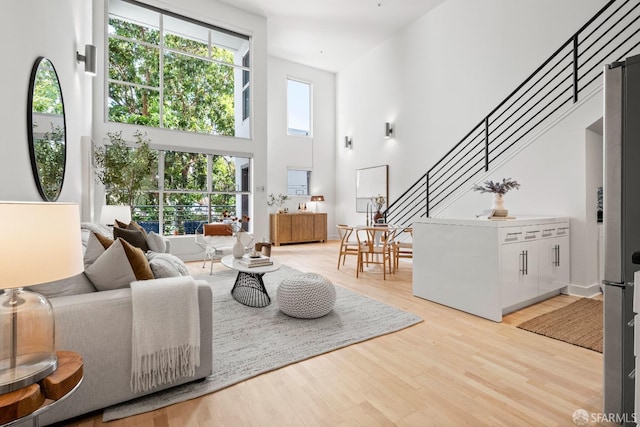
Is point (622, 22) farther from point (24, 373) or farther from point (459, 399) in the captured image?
point (24, 373)

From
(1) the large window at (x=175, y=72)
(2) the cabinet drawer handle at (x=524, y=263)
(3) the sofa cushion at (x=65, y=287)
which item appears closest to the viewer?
(3) the sofa cushion at (x=65, y=287)

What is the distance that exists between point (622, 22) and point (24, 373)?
609cm

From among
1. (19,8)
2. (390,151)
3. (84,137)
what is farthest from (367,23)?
(19,8)

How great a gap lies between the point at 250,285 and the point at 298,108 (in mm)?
6979

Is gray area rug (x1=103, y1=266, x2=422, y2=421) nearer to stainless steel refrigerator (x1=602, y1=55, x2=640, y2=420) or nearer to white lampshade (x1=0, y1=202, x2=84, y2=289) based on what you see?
white lampshade (x1=0, y1=202, x2=84, y2=289)

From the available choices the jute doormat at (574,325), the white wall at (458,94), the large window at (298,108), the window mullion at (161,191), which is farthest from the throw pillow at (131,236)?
the large window at (298,108)

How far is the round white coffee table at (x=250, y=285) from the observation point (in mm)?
3387

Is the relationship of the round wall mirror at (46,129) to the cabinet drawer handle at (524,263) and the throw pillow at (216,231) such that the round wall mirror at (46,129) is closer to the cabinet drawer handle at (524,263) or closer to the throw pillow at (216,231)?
the throw pillow at (216,231)

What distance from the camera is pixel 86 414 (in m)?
1.71

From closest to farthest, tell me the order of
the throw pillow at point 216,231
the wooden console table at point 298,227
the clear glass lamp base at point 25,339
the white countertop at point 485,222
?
the clear glass lamp base at point 25,339
the white countertop at point 485,222
the throw pillow at point 216,231
the wooden console table at point 298,227

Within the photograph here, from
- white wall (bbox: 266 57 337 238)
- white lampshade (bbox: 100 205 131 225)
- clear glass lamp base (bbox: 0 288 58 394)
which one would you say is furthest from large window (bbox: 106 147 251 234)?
clear glass lamp base (bbox: 0 288 58 394)

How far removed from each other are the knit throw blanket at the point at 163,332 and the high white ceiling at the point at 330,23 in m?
6.73

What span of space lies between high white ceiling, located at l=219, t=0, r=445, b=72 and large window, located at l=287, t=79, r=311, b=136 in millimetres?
756

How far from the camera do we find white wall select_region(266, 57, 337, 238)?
29.6 ft
